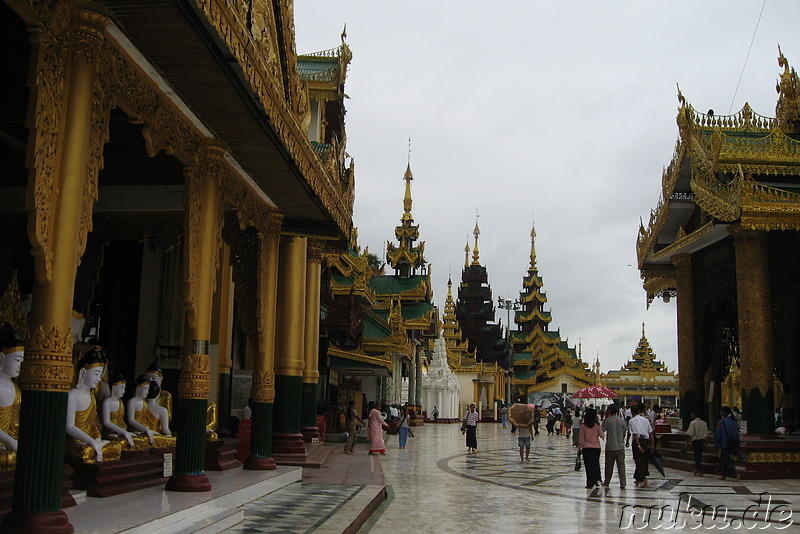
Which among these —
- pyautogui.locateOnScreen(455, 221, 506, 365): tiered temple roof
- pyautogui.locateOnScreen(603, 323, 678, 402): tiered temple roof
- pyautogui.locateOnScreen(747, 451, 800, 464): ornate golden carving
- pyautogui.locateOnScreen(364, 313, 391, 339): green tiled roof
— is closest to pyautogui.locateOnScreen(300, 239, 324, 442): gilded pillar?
pyautogui.locateOnScreen(747, 451, 800, 464): ornate golden carving

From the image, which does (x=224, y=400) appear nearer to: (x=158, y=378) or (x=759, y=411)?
(x=158, y=378)

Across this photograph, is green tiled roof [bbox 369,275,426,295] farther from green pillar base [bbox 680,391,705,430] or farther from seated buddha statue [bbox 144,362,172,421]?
seated buddha statue [bbox 144,362,172,421]

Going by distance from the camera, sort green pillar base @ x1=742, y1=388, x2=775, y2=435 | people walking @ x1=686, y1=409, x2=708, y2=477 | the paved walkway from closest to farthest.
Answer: the paved walkway, people walking @ x1=686, y1=409, x2=708, y2=477, green pillar base @ x1=742, y1=388, x2=775, y2=435

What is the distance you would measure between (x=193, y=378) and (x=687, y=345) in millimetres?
14352

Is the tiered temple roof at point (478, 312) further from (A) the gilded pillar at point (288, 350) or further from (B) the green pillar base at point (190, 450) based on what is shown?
(B) the green pillar base at point (190, 450)

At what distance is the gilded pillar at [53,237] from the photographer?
4.95 meters

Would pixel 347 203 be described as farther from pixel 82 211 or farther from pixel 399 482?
pixel 82 211

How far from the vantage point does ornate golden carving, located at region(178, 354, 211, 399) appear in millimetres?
7871

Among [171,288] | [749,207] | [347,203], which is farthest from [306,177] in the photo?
[749,207]

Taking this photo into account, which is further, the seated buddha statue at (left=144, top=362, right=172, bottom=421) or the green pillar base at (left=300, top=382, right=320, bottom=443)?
the green pillar base at (left=300, top=382, right=320, bottom=443)

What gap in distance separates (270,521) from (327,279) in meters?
19.3

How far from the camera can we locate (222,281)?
14234mm

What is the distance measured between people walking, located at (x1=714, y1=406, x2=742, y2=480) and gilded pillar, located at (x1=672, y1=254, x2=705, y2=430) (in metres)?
4.71

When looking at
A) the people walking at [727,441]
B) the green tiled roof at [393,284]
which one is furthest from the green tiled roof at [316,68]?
the green tiled roof at [393,284]
